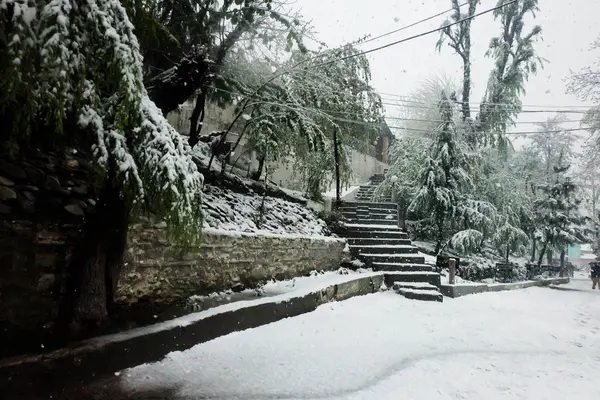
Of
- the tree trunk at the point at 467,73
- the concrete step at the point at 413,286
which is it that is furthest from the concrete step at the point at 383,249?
the tree trunk at the point at 467,73

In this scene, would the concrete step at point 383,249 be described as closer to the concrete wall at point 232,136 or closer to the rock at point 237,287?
the concrete wall at point 232,136

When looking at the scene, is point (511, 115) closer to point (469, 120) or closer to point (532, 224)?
point (469, 120)

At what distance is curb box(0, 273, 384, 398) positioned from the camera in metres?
2.12

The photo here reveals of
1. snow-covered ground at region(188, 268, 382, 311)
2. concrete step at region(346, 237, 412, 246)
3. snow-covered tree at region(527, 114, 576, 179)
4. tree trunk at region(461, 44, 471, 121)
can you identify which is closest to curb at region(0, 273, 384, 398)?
snow-covered ground at region(188, 268, 382, 311)

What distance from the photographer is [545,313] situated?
7266mm

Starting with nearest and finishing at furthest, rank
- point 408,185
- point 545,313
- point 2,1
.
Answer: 1. point 2,1
2. point 545,313
3. point 408,185

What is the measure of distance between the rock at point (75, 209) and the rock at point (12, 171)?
342mm

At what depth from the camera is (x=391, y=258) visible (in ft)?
27.4

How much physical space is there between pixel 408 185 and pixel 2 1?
12.2m

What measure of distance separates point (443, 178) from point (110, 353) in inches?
405

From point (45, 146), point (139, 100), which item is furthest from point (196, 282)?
point (139, 100)

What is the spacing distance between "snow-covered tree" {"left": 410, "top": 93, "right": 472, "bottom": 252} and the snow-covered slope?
4.10 metres

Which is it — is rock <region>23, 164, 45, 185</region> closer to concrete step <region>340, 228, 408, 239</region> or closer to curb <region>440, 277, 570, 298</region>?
concrete step <region>340, 228, 408, 239</region>

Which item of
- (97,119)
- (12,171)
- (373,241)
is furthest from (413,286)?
(12,171)
